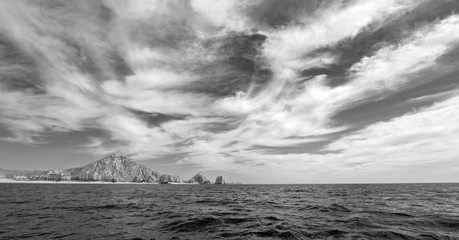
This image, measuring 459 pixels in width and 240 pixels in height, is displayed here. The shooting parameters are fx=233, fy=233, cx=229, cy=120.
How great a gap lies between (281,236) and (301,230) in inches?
86.5

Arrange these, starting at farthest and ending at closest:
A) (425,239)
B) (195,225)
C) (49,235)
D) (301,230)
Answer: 1. (195,225)
2. (301,230)
3. (49,235)
4. (425,239)

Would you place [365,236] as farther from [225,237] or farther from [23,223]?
[23,223]

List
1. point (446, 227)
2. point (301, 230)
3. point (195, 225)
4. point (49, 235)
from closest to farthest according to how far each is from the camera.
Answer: point (49, 235) < point (301, 230) < point (446, 227) < point (195, 225)

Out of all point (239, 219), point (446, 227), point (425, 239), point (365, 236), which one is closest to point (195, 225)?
point (239, 219)

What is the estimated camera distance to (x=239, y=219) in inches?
801

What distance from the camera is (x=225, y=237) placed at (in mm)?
14273

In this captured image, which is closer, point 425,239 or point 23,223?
point 425,239

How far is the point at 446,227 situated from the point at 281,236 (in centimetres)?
1270

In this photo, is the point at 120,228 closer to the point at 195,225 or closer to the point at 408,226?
the point at 195,225

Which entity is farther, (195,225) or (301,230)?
(195,225)

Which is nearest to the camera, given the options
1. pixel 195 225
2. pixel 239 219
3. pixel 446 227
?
pixel 446 227

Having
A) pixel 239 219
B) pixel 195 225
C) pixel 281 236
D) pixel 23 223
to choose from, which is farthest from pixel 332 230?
pixel 23 223

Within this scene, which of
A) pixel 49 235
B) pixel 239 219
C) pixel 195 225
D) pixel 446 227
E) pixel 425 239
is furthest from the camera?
pixel 239 219

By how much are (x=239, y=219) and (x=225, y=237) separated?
6.35 meters
